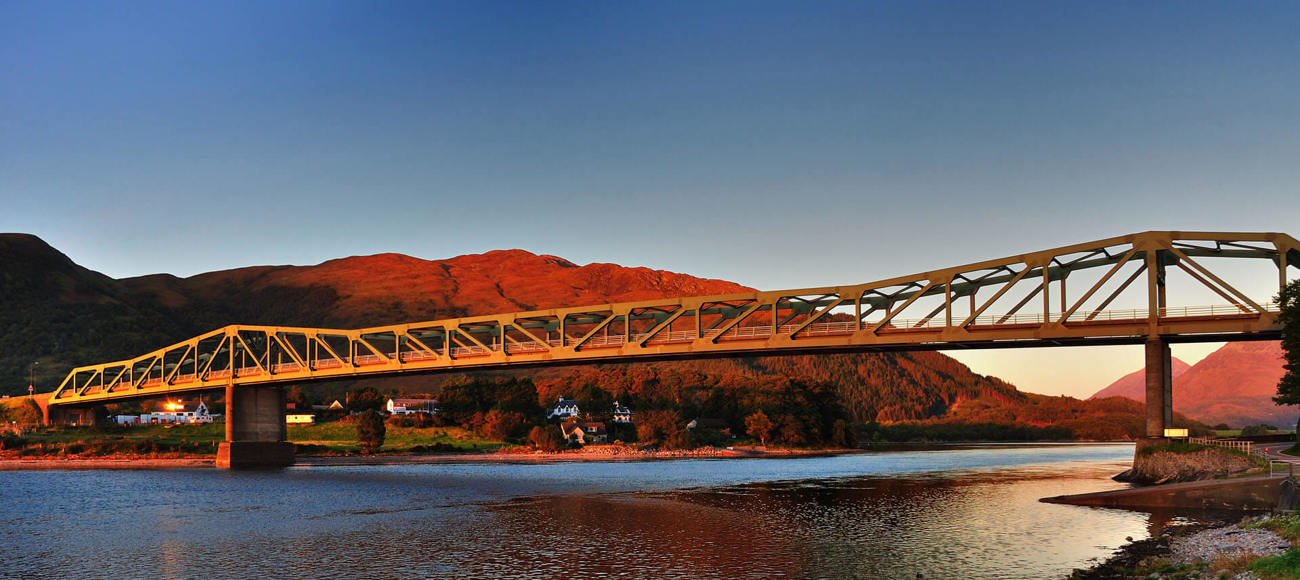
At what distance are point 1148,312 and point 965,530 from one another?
105 feet

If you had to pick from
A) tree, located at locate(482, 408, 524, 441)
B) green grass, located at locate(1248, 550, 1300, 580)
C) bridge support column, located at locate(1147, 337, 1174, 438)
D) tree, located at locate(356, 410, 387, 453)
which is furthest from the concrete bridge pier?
tree, located at locate(482, 408, 524, 441)

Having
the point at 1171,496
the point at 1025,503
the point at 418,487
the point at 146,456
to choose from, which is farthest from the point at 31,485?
the point at 1171,496

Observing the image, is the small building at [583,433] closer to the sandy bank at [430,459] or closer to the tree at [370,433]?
the sandy bank at [430,459]

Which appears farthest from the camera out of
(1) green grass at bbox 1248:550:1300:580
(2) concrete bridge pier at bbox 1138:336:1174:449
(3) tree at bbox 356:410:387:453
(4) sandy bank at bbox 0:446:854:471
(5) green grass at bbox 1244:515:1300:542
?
(3) tree at bbox 356:410:387:453

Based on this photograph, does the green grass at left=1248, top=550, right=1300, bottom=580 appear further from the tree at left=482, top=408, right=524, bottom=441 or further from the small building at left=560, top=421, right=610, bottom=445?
the tree at left=482, top=408, right=524, bottom=441

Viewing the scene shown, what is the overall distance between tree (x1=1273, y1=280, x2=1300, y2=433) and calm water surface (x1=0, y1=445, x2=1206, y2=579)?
16.3m

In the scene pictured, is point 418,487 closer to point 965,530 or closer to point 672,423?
point 965,530

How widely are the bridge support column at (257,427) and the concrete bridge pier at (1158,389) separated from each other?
102286 millimetres

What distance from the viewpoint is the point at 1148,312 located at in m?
74.9

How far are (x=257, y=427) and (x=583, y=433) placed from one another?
6828 cm

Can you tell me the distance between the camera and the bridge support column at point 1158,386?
240 ft

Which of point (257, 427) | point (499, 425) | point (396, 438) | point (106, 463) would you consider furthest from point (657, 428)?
point (106, 463)

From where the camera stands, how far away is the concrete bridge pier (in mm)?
72875

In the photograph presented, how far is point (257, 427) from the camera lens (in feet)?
436
